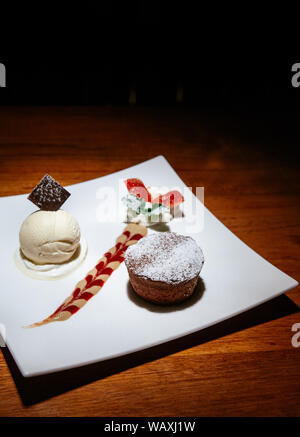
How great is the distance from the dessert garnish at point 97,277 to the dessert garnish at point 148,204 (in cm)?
5

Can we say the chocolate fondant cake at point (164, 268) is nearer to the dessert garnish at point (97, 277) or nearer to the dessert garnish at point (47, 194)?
the dessert garnish at point (97, 277)

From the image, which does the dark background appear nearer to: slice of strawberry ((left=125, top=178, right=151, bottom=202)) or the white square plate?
slice of strawberry ((left=125, top=178, right=151, bottom=202))

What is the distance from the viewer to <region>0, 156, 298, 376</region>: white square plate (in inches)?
48.1

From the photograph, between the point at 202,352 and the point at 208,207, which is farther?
the point at 208,207

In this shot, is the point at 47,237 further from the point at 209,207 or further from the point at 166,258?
the point at 209,207

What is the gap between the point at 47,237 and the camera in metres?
1.54

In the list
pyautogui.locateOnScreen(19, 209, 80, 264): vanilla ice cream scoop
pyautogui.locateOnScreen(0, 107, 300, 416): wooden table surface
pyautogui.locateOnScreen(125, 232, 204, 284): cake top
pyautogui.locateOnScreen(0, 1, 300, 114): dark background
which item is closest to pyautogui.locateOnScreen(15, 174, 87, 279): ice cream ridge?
pyautogui.locateOnScreen(19, 209, 80, 264): vanilla ice cream scoop

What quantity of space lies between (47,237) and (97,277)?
244mm

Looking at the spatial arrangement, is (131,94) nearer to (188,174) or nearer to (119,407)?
(188,174)

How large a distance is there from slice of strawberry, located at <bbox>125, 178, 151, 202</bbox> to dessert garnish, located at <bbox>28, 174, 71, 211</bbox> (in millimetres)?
392

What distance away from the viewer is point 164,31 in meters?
3.76

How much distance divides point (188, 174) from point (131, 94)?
1797mm

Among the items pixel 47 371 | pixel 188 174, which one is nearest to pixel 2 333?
pixel 47 371

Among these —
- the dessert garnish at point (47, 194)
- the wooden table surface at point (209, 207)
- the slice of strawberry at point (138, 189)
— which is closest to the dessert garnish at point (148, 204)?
the slice of strawberry at point (138, 189)
